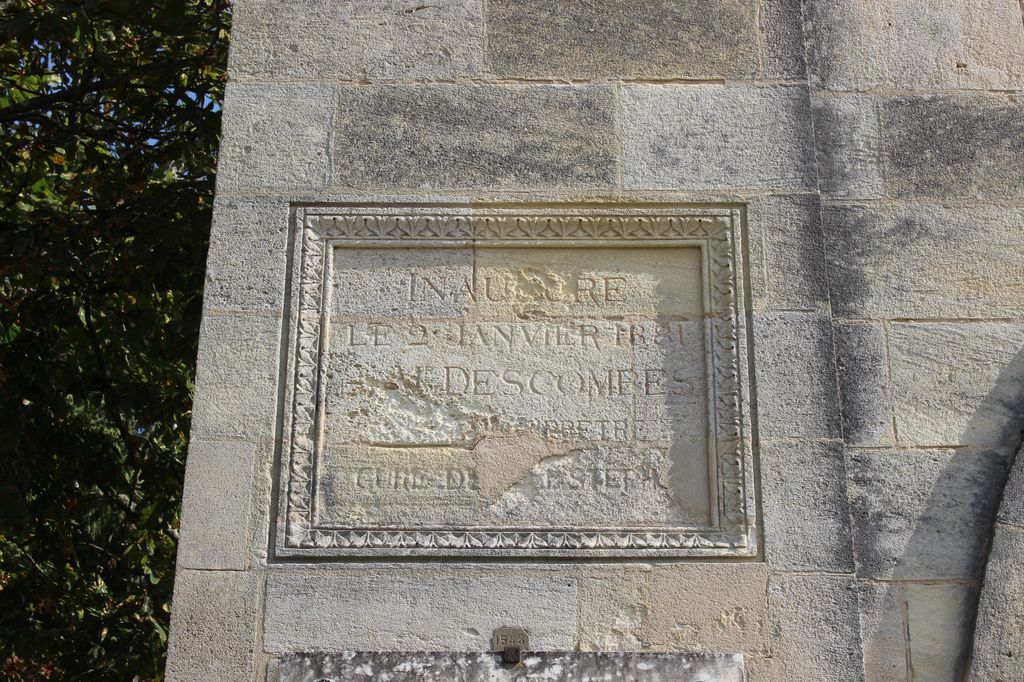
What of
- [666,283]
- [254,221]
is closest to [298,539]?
[254,221]

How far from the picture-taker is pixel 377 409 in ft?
A: 13.1

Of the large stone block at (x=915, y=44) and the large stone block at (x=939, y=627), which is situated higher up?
the large stone block at (x=915, y=44)

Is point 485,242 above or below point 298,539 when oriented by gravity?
above

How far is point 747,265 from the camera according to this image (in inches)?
162

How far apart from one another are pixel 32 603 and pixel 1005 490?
6049 mm

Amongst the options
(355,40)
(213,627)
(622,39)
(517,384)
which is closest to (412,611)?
(213,627)

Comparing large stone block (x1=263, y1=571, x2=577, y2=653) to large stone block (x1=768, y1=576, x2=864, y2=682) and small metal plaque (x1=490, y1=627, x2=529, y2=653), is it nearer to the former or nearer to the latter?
small metal plaque (x1=490, y1=627, x2=529, y2=653)

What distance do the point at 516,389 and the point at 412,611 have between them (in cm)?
83

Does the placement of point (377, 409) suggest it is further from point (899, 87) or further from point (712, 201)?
point (899, 87)

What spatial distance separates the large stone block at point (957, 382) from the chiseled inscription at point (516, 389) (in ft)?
2.37

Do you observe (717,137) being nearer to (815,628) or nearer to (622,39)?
(622,39)

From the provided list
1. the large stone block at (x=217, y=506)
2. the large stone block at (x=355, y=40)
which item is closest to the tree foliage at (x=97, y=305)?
the large stone block at (x=355, y=40)

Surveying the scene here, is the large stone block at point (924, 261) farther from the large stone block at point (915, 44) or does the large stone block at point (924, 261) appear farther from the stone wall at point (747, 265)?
the large stone block at point (915, 44)

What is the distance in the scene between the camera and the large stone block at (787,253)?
4.06 m
